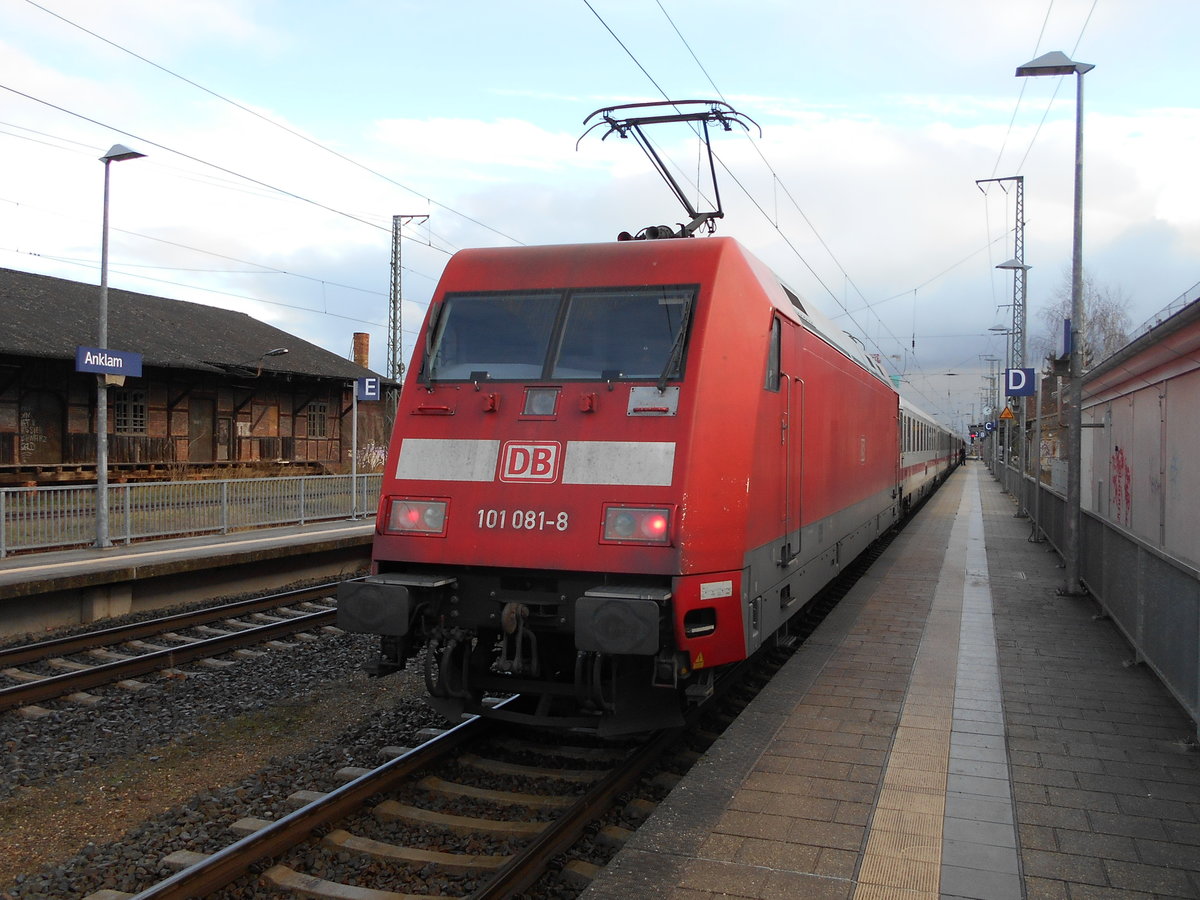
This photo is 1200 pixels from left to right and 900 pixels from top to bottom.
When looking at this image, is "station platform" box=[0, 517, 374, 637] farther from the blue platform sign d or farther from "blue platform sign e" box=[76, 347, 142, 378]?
the blue platform sign d

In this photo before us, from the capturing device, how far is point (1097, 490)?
52.0 feet

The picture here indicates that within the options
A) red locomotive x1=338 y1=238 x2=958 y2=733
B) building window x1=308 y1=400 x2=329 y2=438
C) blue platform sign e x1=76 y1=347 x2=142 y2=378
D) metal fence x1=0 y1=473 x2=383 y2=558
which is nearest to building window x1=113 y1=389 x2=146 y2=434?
building window x1=308 y1=400 x2=329 y2=438

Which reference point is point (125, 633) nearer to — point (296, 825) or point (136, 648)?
point (136, 648)

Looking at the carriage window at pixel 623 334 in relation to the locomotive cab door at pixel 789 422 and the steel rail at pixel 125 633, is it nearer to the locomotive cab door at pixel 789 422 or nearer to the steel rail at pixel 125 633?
the locomotive cab door at pixel 789 422

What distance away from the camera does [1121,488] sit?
43.7 feet

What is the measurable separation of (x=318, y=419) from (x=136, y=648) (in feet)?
77.4

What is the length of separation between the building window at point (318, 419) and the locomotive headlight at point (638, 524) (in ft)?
92.1

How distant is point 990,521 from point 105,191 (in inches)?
816

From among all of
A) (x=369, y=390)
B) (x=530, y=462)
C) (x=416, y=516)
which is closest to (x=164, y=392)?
(x=369, y=390)

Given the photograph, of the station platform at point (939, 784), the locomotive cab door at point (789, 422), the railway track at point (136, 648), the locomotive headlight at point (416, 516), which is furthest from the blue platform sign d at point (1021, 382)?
the locomotive headlight at point (416, 516)

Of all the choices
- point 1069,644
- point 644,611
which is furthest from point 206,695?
point 1069,644

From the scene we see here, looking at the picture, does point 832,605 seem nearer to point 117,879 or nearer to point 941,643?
point 941,643

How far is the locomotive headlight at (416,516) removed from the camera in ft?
19.4

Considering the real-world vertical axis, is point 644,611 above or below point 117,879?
above
